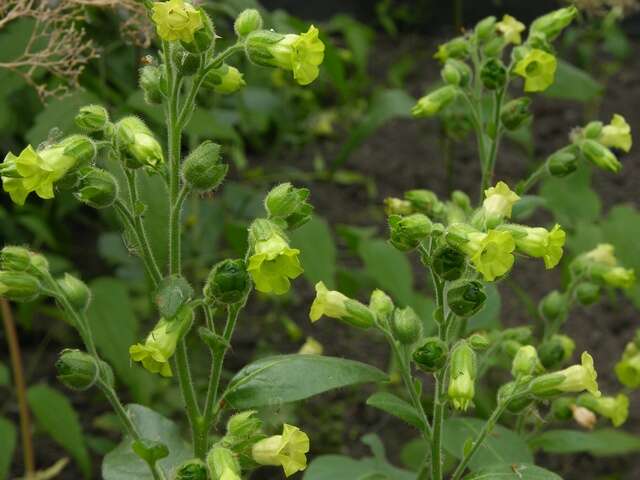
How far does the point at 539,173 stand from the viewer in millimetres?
1630

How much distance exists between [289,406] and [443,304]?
97cm

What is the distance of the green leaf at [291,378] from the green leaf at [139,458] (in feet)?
0.48

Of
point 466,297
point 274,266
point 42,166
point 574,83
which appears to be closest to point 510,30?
point 574,83

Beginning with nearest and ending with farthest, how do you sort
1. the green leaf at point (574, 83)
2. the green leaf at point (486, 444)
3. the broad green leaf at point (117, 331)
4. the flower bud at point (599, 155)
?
the green leaf at point (486, 444)
the flower bud at point (599, 155)
the broad green leaf at point (117, 331)
the green leaf at point (574, 83)

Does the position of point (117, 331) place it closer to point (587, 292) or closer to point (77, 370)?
point (77, 370)

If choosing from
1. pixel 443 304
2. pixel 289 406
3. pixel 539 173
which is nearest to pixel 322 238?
pixel 289 406

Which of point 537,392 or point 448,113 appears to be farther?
point 448,113

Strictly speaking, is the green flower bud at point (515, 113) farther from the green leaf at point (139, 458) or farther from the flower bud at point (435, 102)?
the green leaf at point (139, 458)

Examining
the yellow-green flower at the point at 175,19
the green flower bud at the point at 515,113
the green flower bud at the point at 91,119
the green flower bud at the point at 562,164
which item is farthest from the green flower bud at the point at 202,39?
the green flower bud at the point at 562,164

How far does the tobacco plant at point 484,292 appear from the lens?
1.18 m


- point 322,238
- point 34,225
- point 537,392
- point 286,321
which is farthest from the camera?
point 286,321

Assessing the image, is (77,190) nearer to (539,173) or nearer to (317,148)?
(539,173)

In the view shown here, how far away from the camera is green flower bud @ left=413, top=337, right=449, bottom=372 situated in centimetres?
121

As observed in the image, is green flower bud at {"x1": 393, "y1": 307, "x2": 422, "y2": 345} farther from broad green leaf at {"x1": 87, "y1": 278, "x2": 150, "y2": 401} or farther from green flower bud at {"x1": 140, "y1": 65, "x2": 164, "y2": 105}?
broad green leaf at {"x1": 87, "y1": 278, "x2": 150, "y2": 401}
